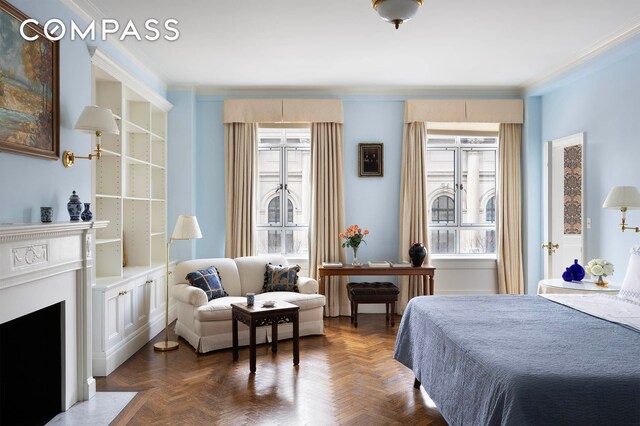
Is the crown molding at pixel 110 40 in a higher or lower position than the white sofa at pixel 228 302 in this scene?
higher

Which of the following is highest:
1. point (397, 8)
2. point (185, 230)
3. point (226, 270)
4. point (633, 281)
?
point (397, 8)

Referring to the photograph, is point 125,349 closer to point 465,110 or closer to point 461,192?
point 461,192

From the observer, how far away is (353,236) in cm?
605

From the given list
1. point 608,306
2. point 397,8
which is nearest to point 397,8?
point 397,8

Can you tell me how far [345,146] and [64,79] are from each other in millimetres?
3640

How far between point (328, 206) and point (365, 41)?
7.58ft

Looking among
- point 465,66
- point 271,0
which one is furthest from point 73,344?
point 465,66

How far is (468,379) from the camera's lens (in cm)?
247

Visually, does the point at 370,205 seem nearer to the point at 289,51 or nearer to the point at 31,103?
the point at 289,51

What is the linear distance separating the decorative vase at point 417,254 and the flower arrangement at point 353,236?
59 cm

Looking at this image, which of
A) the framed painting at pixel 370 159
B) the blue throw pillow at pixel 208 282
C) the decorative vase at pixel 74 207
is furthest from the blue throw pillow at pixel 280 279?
the decorative vase at pixel 74 207

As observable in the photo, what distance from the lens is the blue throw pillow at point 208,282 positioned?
199 inches

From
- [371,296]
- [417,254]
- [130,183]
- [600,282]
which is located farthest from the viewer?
[417,254]

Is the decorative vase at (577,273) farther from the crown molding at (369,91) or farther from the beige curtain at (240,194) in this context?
the beige curtain at (240,194)
